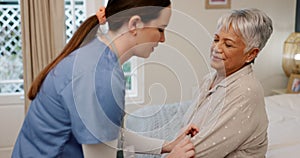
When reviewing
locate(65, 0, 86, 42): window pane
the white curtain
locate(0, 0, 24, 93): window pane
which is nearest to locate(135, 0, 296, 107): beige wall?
the white curtain

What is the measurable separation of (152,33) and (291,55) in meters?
2.63

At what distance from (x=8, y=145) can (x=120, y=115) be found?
247 cm

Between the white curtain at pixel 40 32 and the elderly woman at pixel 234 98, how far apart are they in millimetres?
1722

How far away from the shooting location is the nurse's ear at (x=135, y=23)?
830 mm

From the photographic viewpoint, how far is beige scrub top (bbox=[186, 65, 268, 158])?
3.94ft

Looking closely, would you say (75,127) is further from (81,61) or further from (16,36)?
(16,36)

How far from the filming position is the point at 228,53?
4.41 feet

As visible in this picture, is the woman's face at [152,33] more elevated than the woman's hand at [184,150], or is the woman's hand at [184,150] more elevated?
the woman's face at [152,33]

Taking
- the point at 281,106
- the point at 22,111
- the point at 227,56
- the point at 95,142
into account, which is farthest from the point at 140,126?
the point at 22,111

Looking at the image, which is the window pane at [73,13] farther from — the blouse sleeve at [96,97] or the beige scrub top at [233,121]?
the blouse sleeve at [96,97]

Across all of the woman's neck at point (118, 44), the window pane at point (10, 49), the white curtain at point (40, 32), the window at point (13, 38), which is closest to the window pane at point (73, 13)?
the window at point (13, 38)

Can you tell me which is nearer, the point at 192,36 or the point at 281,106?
the point at 192,36

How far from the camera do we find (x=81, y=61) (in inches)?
33.8

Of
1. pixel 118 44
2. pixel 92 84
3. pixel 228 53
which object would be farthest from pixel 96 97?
pixel 228 53
